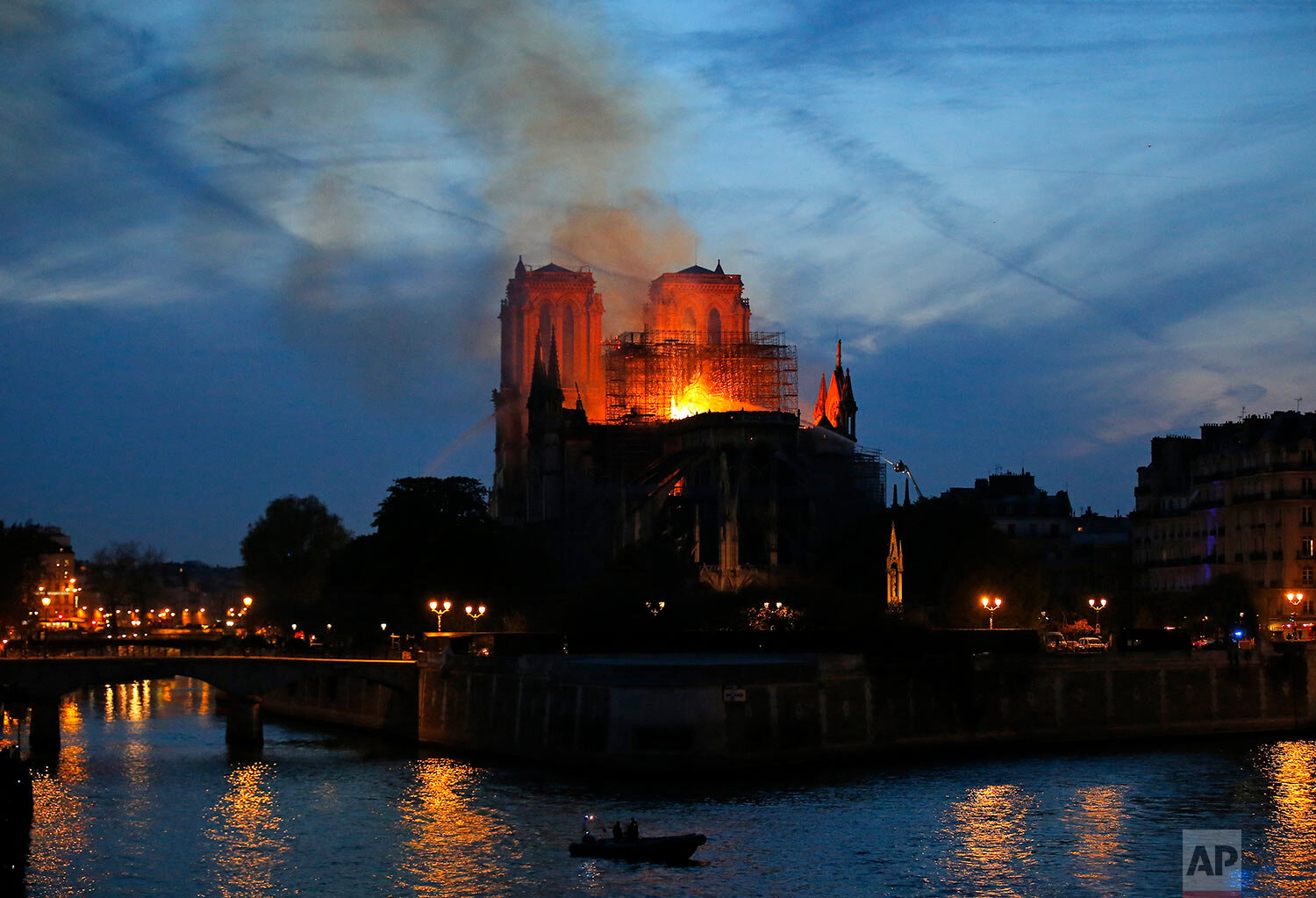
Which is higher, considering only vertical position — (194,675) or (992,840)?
(194,675)

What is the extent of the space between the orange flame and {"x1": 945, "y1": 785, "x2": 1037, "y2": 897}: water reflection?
73.4m

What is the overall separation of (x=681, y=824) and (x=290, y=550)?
93.6 m

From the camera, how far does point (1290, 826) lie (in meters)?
45.8

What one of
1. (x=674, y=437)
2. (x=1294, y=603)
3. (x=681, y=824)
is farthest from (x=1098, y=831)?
(x=674, y=437)

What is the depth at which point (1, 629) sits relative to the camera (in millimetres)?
102312

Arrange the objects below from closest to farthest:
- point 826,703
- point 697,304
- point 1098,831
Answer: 1. point 1098,831
2. point 826,703
3. point 697,304

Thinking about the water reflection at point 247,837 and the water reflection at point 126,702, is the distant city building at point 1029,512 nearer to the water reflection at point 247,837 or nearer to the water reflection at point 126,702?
the water reflection at point 126,702

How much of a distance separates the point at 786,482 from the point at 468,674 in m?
51.0

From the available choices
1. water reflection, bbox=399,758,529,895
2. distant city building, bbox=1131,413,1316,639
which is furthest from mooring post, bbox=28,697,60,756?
distant city building, bbox=1131,413,1316,639

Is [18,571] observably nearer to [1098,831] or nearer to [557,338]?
[557,338]

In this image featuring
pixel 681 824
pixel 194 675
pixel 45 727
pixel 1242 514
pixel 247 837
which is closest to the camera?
pixel 681 824

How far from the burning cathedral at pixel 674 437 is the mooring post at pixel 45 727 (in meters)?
41.9

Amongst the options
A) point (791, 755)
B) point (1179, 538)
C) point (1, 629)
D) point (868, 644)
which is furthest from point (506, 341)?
point (791, 755)

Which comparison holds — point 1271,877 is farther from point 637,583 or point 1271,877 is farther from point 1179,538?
point 1179,538
